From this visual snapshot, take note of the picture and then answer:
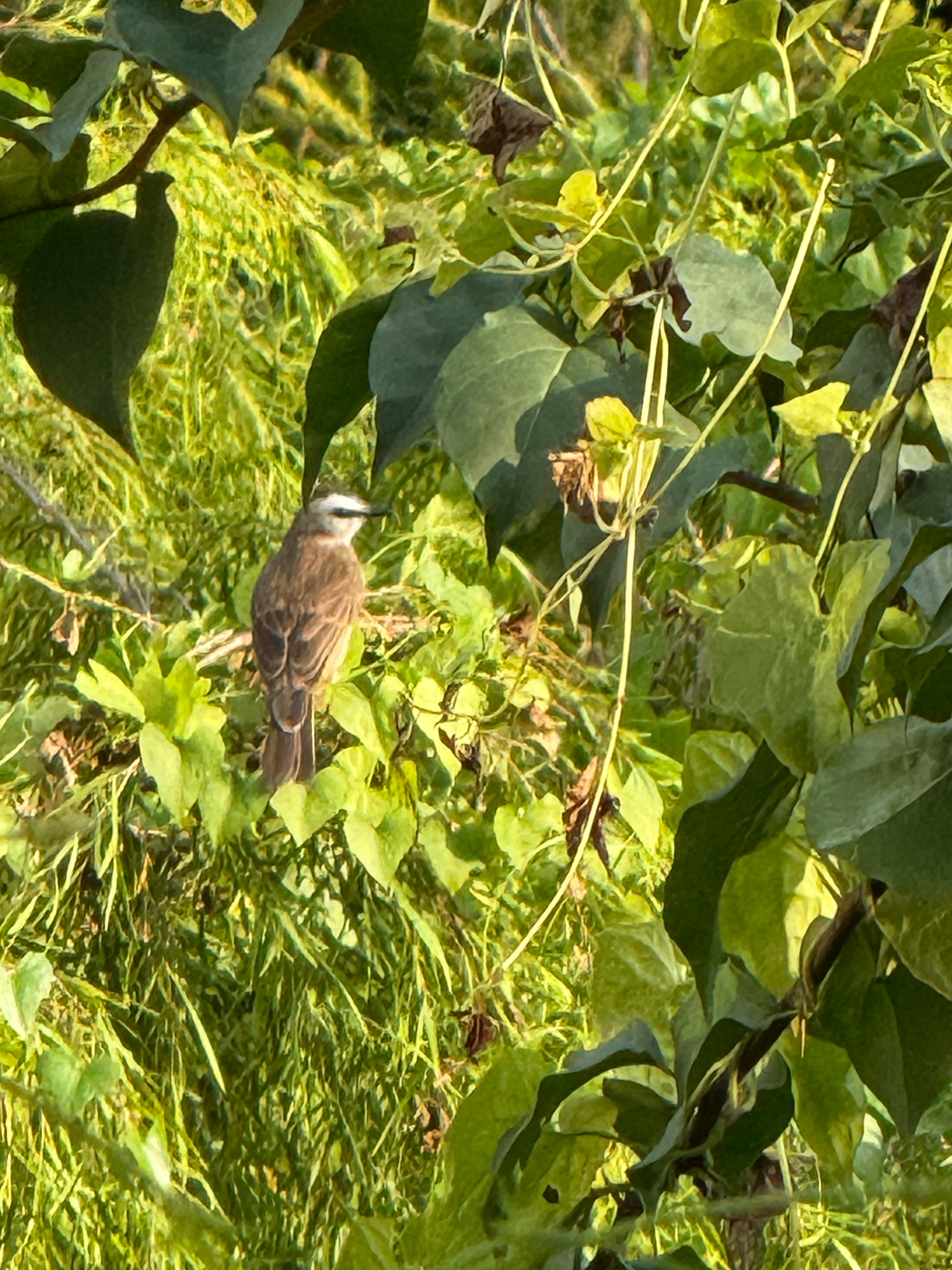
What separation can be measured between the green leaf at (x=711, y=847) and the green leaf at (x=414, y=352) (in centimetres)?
7

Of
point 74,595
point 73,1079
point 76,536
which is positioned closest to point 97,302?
point 73,1079

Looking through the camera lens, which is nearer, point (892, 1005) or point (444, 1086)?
point (892, 1005)

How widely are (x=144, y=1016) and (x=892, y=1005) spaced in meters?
1.02

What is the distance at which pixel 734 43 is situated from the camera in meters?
0.17

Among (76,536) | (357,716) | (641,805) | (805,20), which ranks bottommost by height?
(641,805)

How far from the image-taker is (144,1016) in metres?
1.12

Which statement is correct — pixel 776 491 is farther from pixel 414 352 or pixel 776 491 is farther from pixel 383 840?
pixel 383 840

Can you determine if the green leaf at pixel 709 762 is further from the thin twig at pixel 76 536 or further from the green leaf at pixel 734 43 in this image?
the thin twig at pixel 76 536

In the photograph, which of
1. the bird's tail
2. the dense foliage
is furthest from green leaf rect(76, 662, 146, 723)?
the bird's tail

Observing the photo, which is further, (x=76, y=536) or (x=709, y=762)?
(x=76, y=536)

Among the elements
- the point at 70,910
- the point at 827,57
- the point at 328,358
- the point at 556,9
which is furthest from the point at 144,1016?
the point at 556,9

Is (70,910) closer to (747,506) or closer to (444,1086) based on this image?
(444,1086)

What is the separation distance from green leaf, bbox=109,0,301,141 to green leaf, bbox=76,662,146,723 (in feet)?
2.74

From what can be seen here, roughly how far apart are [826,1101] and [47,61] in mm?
143
